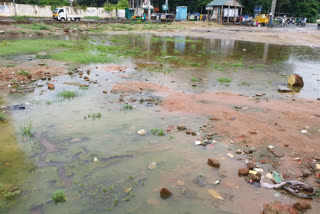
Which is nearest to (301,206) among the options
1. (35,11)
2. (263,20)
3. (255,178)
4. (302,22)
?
(255,178)

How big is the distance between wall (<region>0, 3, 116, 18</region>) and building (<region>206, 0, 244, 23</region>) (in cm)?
1897

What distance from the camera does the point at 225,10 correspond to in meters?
44.0

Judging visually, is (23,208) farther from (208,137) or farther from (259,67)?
(259,67)

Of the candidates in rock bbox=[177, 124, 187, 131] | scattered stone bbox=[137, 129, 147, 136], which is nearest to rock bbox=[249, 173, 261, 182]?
→ rock bbox=[177, 124, 187, 131]

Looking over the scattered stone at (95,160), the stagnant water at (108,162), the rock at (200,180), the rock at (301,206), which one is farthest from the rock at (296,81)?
the scattered stone at (95,160)

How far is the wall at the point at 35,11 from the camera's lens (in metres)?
32.3

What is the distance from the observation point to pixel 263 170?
331 cm

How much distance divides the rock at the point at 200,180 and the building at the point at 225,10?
43.9 metres

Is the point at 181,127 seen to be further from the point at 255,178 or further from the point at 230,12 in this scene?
the point at 230,12

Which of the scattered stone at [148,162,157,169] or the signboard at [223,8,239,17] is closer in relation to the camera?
the scattered stone at [148,162,157,169]

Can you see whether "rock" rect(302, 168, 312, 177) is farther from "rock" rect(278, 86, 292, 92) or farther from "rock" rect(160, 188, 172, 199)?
"rock" rect(278, 86, 292, 92)

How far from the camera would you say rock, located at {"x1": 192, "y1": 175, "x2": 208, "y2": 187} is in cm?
309

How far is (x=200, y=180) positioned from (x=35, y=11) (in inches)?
1612

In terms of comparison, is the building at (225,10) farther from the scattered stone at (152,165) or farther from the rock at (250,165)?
the scattered stone at (152,165)
